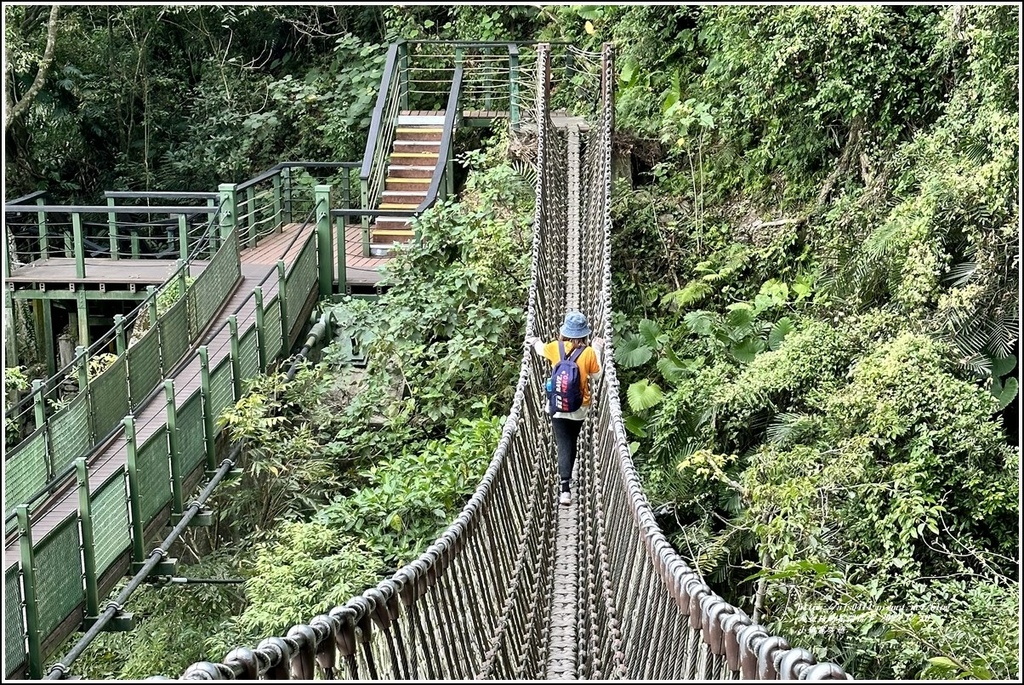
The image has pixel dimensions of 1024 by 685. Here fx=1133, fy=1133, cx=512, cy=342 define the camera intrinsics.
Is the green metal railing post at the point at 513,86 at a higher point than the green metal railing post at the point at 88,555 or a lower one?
higher

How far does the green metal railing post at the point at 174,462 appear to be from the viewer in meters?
6.57

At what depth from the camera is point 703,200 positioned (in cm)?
1069

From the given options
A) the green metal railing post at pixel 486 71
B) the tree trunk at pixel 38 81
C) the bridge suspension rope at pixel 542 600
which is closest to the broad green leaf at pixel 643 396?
the bridge suspension rope at pixel 542 600

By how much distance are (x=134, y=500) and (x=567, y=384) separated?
104 inches

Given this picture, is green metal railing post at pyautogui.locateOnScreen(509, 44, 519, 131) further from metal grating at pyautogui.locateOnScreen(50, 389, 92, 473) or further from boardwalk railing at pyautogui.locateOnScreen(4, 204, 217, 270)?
metal grating at pyautogui.locateOnScreen(50, 389, 92, 473)

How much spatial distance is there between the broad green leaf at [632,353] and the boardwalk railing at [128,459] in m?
2.65

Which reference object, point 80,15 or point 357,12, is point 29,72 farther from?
A: point 357,12

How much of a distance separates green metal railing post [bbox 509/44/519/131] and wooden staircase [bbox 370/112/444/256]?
0.94 m

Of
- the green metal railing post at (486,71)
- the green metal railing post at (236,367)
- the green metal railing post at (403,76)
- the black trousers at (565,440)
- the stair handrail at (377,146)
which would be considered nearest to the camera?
the black trousers at (565,440)

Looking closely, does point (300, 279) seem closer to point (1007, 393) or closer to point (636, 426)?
point (636, 426)

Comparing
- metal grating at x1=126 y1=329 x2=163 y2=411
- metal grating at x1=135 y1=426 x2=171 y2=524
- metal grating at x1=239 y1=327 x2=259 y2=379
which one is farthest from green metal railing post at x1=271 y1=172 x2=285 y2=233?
metal grating at x1=135 y1=426 x2=171 y2=524

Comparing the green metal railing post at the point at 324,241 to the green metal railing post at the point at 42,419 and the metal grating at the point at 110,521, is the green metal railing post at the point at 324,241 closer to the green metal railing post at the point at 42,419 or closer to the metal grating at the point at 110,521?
the green metal railing post at the point at 42,419

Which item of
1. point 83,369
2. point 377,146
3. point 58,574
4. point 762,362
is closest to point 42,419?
Answer: point 83,369

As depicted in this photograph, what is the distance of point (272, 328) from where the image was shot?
8586 millimetres
